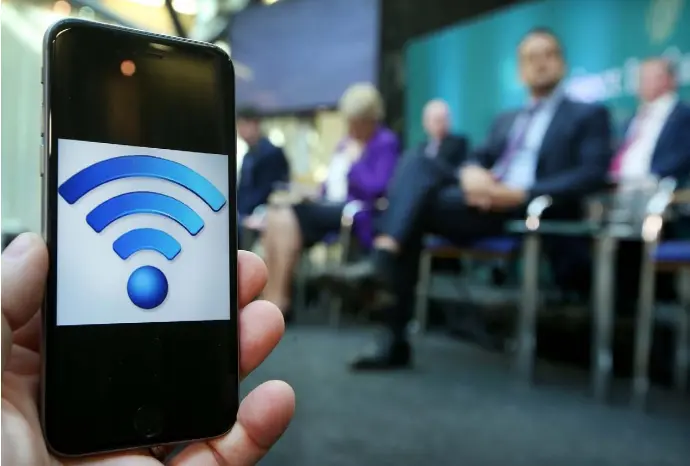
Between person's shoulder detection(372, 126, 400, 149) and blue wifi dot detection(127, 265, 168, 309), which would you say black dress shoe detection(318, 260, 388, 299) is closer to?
person's shoulder detection(372, 126, 400, 149)

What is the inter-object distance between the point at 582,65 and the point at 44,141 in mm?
2116

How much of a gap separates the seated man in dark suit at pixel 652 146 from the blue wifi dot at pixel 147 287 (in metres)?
1.24

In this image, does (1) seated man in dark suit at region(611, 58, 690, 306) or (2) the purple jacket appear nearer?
(1) seated man in dark suit at region(611, 58, 690, 306)

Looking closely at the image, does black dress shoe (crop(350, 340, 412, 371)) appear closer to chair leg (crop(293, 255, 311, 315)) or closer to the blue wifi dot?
chair leg (crop(293, 255, 311, 315))

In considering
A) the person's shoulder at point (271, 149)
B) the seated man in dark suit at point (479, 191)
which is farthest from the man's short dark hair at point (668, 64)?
the person's shoulder at point (271, 149)

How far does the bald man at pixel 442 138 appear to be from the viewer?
2.35 meters

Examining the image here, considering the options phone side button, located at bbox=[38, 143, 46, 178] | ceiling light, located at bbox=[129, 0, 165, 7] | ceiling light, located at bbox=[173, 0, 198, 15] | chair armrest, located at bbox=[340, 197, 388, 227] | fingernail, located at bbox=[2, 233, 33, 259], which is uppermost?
ceiling light, located at bbox=[173, 0, 198, 15]

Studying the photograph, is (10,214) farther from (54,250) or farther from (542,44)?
(542,44)

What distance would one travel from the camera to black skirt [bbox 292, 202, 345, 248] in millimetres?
1792

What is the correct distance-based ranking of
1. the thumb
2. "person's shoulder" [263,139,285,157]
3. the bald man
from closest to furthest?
the thumb < "person's shoulder" [263,139,285,157] < the bald man

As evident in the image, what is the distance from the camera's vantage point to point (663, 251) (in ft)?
3.85

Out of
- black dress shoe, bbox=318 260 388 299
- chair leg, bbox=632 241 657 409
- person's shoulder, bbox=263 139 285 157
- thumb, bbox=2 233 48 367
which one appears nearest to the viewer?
thumb, bbox=2 233 48 367

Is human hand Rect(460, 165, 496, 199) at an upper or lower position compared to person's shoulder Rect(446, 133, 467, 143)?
lower

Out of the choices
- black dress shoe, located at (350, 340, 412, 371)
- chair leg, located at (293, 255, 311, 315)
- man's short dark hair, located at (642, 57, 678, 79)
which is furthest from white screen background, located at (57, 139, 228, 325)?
man's short dark hair, located at (642, 57, 678, 79)
